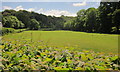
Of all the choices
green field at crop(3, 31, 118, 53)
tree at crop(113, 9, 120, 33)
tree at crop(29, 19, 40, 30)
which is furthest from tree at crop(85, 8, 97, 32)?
green field at crop(3, 31, 118, 53)

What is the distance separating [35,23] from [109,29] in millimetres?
12308

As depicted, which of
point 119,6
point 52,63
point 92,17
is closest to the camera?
point 52,63

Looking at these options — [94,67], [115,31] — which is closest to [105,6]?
[115,31]

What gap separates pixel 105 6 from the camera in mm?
22500

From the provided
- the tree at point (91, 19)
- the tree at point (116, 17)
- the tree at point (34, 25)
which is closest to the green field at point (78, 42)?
the tree at point (116, 17)

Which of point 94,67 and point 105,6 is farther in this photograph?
point 105,6

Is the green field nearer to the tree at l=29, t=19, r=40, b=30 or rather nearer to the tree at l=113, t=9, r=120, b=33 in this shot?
the tree at l=113, t=9, r=120, b=33

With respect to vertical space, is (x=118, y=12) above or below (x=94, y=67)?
above

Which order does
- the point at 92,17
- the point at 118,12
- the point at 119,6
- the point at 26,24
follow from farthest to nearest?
the point at 92,17
the point at 26,24
the point at 119,6
the point at 118,12

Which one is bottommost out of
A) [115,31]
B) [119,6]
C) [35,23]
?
[115,31]

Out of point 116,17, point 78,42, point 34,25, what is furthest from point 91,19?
point 78,42

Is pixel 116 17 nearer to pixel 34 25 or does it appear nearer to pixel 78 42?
pixel 34 25

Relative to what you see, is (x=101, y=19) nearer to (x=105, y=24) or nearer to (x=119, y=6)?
(x=105, y=24)

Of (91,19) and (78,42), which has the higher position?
(91,19)
